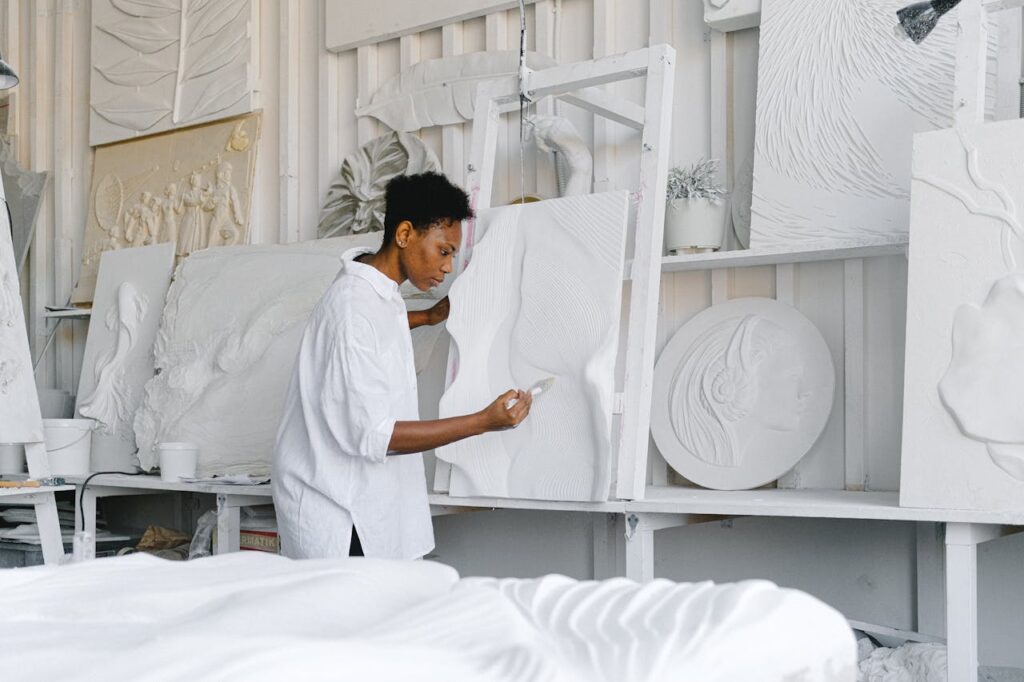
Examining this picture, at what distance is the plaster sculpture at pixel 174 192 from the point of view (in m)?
4.42

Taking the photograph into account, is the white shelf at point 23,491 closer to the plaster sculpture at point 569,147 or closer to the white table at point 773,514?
the white table at point 773,514

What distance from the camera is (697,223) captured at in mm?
3115

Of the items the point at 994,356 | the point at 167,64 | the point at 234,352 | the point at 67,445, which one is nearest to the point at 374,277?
the point at 994,356

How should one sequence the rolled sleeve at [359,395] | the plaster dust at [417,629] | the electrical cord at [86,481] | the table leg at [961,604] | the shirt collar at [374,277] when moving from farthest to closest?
the electrical cord at [86,481] < the shirt collar at [374,277] < the rolled sleeve at [359,395] < the table leg at [961,604] < the plaster dust at [417,629]

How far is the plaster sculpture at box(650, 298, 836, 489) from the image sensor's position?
299 cm

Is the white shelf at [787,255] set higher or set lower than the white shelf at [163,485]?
higher

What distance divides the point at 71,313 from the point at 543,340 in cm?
279

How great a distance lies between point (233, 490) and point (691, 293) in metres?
1.52

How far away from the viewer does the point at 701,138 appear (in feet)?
10.9

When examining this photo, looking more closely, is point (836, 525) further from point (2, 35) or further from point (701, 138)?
point (2, 35)

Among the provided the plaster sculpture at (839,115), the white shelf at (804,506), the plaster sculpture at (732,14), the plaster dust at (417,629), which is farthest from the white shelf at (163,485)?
the plaster dust at (417,629)

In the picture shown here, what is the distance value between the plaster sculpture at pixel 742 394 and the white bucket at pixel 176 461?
1604mm

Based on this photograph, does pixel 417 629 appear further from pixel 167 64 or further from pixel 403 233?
pixel 167 64

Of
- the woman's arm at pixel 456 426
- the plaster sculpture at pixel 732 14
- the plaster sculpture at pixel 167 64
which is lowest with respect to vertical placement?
the woman's arm at pixel 456 426
